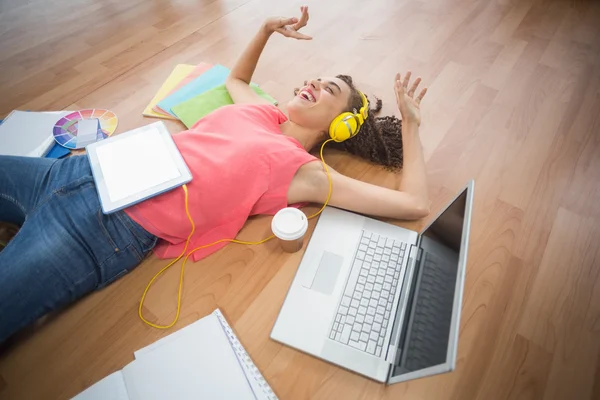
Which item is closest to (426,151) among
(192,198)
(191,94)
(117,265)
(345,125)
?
(345,125)

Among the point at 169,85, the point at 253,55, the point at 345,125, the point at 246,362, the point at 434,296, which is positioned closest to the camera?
the point at 434,296

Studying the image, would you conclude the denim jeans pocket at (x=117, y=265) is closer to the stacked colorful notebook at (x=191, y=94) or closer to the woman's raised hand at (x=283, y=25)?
the stacked colorful notebook at (x=191, y=94)

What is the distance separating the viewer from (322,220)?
3.54ft

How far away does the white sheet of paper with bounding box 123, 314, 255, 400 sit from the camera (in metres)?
0.78

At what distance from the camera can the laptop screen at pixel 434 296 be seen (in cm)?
62

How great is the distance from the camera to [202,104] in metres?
1.39

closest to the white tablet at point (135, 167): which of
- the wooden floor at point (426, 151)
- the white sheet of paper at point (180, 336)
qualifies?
the wooden floor at point (426, 151)

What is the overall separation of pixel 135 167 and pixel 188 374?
582 millimetres

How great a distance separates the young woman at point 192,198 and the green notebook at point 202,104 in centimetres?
25

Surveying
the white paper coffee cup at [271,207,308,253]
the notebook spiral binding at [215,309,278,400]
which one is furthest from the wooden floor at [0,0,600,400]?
the white paper coffee cup at [271,207,308,253]

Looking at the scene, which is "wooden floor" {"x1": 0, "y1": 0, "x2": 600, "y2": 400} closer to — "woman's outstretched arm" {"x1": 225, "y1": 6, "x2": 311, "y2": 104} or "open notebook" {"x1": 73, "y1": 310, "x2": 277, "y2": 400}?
"open notebook" {"x1": 73, "y1": 310, "x2": 277, "y2": 400}

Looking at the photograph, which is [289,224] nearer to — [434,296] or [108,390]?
[434,296]

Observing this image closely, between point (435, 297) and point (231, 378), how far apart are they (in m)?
0.51

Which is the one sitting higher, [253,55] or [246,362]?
[253,55]
